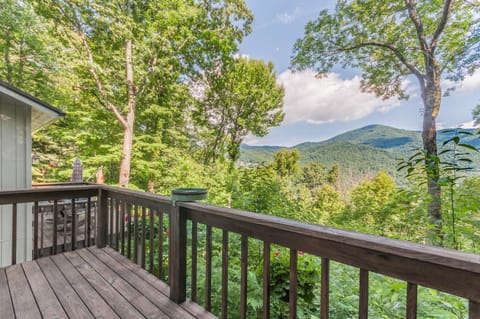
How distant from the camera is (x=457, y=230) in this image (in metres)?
2.52

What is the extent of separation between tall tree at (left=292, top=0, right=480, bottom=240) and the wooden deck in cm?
656

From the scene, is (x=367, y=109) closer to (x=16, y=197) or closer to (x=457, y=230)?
(x=457, y=230)

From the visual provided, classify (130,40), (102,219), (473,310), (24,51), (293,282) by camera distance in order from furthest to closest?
1. (24,51)
2. (130,40)
3. (102,219)
4. (293,282)
5. (473,310)

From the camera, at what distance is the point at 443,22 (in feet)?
20.3

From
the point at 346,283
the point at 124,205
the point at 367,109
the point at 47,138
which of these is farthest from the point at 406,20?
the point at 47,138

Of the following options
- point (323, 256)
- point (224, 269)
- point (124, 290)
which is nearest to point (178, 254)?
point (224, 269)

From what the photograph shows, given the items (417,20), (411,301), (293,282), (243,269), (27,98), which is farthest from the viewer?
(417,20)

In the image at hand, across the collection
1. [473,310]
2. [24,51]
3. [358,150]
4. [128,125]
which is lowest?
[473,310]

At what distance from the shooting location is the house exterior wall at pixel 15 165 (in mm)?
3127

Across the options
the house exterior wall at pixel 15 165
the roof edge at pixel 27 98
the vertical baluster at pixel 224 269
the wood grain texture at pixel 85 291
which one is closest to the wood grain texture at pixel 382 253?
the vertical baluster at pixel 224 269

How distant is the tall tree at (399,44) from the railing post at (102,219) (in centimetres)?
698

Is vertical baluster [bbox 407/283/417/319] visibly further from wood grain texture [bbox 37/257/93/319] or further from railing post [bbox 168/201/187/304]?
wood grain texture [bbox 37/257/93/319]

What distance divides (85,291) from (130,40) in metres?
7.54

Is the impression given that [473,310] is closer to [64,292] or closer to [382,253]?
[382,253]
